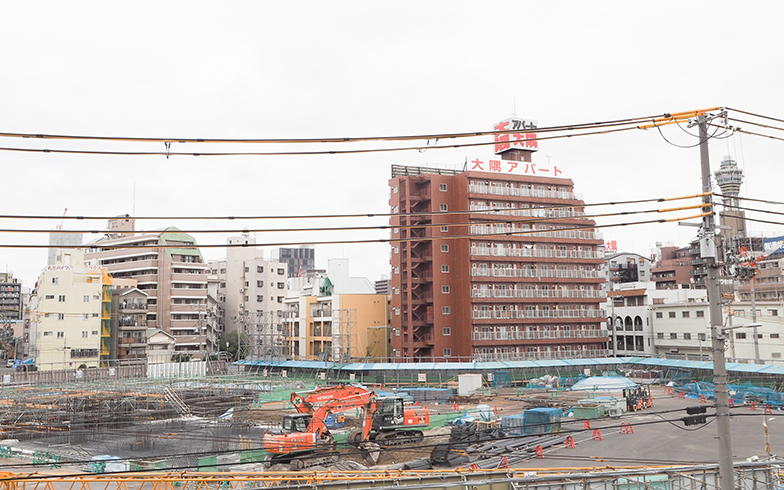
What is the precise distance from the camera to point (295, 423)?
25.1 m

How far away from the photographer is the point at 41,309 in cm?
6512

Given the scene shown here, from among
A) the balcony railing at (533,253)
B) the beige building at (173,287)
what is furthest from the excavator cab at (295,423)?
the beige building at (173,287)

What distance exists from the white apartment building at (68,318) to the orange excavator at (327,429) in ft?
161

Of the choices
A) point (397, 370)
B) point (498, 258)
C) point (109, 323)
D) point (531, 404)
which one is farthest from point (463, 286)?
point (109, 323)

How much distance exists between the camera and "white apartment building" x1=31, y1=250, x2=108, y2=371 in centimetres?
6444

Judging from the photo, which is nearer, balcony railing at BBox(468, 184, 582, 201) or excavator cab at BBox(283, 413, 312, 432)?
excavator cab at BBox(283, 413, 312, 432)

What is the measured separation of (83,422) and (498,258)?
4259 cm

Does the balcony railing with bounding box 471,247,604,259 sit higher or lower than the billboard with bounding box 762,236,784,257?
lower

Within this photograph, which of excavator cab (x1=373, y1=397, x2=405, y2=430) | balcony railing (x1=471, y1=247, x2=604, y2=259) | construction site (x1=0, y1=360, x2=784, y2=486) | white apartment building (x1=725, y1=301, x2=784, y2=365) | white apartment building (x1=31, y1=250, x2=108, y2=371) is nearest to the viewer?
construction site (x1=0, y1=360, x2=784, y2=486)

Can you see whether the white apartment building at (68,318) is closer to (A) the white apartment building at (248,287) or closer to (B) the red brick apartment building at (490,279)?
(A) the white apartment building at (248,287)

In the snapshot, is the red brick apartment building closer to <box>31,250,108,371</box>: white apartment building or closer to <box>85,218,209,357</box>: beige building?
<box>85,218,209,357</box>: beige building

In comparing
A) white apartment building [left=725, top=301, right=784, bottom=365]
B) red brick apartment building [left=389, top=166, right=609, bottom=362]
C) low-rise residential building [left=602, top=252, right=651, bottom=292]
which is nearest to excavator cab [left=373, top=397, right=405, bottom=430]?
red brick apartment building [left=389, top=166, right=609, bottom=362]

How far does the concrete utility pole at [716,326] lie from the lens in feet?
33.9

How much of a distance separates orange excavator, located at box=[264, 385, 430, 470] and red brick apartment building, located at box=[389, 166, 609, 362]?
99.4 ft
